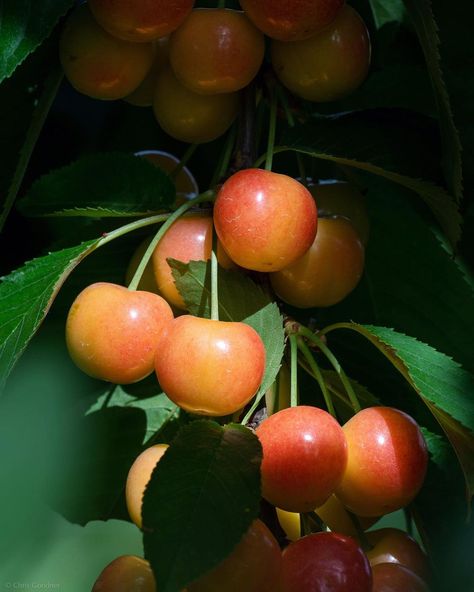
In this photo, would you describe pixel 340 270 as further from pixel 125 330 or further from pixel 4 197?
pixel 4 197

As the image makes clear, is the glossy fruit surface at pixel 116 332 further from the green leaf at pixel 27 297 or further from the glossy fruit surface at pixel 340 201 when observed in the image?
the glossy fruit surface at pixel 340 201

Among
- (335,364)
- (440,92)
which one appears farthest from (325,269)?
(440,92)

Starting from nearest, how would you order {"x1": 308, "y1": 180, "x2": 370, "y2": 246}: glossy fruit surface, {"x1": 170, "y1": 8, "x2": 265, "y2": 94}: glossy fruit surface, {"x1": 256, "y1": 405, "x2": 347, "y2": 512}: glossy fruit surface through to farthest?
{"x1": 256, "y1": 405, "x2": 347, "y2": 512}: glossy fruit surface → {"x1": 170, "y1": 8, "x2": 265, "y2": 94}: glossy fruit surface → {"x1": 308, "y1": 180, "x2": 370, "y2": 246}: glossy fruit surface

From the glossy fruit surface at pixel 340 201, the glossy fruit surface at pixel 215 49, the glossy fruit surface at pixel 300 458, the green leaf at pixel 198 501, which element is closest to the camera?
the green leaf at pixel 198 501

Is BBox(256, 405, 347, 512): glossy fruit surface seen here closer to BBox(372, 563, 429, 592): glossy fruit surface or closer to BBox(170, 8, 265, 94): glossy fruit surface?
BBox(372, 563, 429, 592): glossy fruit surface

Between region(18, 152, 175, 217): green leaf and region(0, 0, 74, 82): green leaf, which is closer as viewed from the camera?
region(0, 0, 74, 82): green leaf

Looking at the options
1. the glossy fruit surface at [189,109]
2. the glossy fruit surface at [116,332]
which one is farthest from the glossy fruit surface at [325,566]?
the glossy fruit surface at [189,109]

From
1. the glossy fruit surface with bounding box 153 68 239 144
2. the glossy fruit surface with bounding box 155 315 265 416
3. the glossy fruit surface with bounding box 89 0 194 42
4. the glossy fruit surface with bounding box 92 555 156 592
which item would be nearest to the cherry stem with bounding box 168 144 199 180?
the glossy fruit surface with bounding box 153 68 239 144
